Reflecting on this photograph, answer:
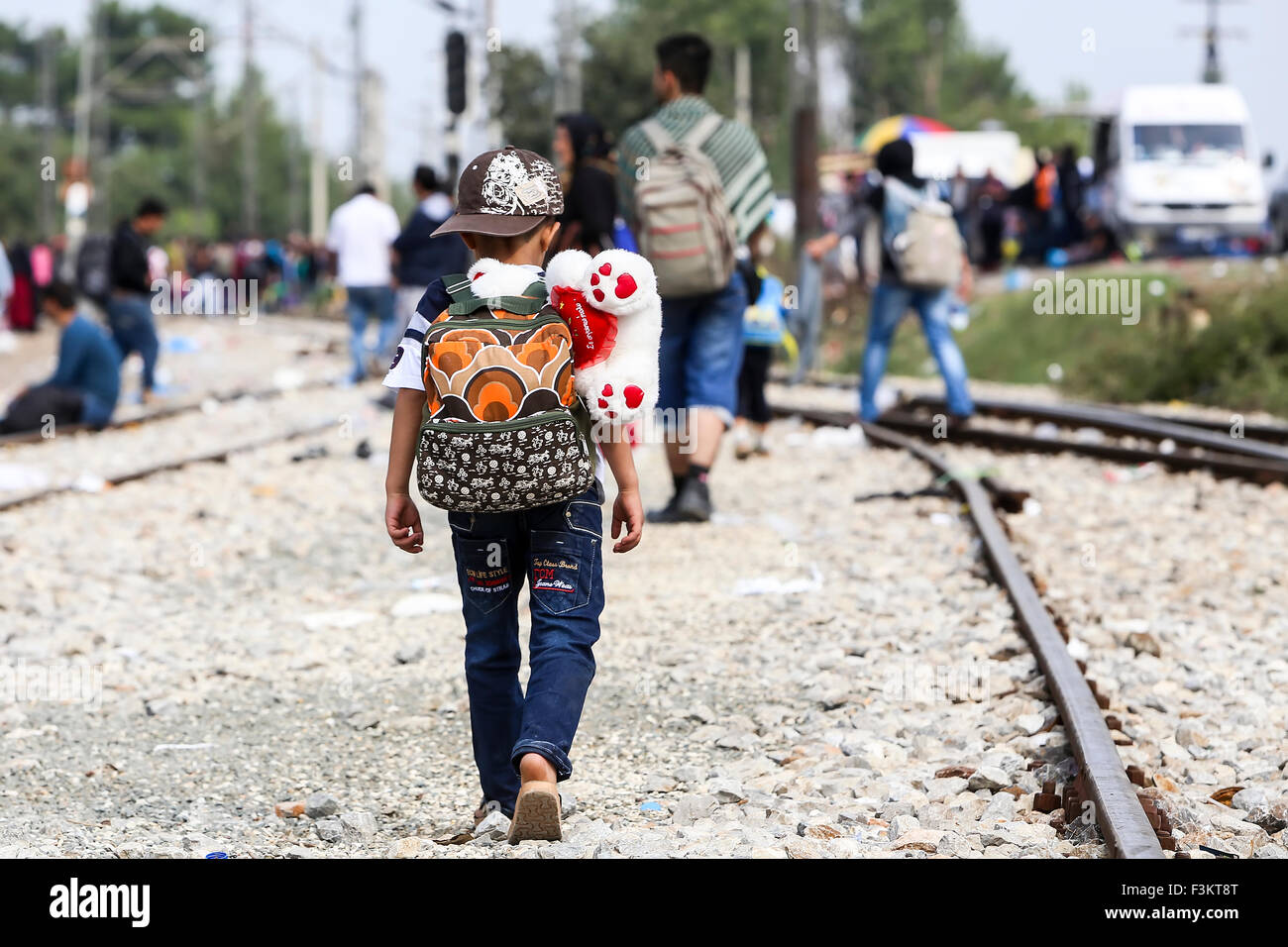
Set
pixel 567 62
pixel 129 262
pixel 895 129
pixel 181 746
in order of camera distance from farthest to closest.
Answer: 1. pixel 895 129
2. pixel 567 62
3. pixel 129 262
4. pixel 181 746

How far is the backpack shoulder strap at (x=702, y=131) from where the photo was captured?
23.7 feet

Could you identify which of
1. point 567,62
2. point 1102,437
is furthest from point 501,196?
Answer: point 567,62

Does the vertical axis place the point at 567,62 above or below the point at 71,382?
above

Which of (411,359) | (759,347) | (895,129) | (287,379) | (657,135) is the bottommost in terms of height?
(287,379)

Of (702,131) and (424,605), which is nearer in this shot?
(424,605)

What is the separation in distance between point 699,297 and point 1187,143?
18531mm

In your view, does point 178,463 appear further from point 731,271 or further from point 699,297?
point 731,271

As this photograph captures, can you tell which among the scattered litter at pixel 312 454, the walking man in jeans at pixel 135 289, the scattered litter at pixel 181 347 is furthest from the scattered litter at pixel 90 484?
the scattered litter at pixel 181 347

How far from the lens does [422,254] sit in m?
13.5

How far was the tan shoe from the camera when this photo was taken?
11.5 feet

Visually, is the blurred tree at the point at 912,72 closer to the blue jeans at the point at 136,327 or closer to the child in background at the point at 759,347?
the blue jeans at the point at 136,327

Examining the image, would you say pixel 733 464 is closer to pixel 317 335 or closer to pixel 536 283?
pixel 536 283

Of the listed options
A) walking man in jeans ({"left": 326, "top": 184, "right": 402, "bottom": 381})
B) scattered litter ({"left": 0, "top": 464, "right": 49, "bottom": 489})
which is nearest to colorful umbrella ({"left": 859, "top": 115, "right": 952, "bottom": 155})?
walking man in jeans ({"left": 326, "top": 184, "right": 402, "bottom": 381})
